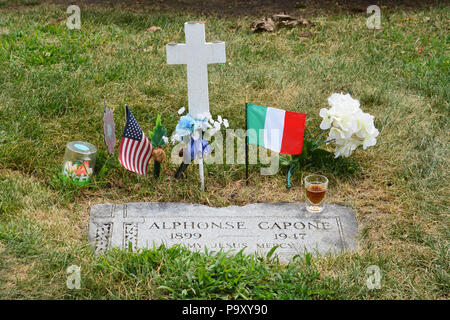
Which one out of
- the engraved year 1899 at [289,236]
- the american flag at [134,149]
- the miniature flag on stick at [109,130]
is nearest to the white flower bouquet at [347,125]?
the engraved year 1899 at [289,236]

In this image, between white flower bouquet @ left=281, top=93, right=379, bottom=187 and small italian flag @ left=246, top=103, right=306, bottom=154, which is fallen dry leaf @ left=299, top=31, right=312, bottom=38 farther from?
small italian flag @ left=246, top=103, right=306, bottom=154

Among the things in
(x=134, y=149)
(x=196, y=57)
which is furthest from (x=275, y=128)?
(x=134, y=149)

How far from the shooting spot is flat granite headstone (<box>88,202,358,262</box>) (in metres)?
3.38

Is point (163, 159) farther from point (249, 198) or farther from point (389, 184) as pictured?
point (389, 184)

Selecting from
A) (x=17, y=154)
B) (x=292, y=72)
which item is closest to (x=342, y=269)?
(x=17, y=154)

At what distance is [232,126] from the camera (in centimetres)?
459

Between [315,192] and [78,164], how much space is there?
61.8 inches

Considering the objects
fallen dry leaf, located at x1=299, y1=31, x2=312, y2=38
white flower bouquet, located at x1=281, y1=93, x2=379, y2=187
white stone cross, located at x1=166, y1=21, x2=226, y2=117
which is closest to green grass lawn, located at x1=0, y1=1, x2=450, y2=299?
fallen dry leaf, located at x1=299, y1=31, x2=312, y2=38

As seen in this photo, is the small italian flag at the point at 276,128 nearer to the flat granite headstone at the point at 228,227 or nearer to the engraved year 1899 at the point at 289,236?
the flat granite headstone at the point at 228,227

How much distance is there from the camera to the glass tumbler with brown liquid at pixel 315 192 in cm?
364

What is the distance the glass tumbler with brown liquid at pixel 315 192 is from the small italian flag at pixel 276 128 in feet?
0.96

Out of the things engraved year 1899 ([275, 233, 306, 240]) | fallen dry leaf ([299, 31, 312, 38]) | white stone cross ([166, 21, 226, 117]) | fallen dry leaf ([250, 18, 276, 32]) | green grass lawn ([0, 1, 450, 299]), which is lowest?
engraved year 1899 ([275, 233, 306, 240])

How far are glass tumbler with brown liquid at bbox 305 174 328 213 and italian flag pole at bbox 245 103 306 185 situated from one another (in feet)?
0.97

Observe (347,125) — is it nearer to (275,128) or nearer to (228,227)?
(275,128)
